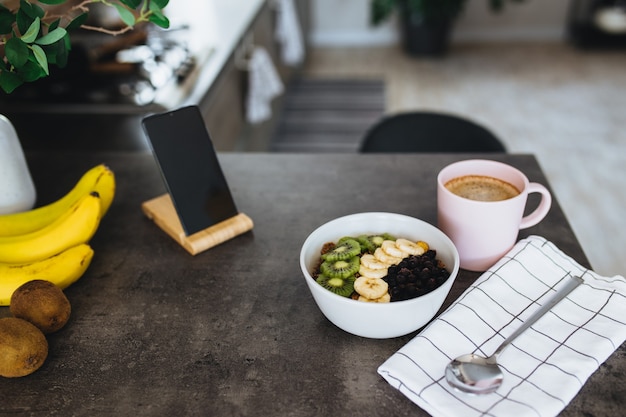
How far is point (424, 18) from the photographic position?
4.06 metres

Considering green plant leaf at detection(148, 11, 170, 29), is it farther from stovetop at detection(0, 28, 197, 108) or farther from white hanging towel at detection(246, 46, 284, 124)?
Result: white hanging towel at detection(246, 46, 284, 124)

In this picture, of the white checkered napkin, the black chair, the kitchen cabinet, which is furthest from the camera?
the kitchen cabinet

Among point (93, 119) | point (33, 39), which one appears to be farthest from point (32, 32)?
point (93, 119)

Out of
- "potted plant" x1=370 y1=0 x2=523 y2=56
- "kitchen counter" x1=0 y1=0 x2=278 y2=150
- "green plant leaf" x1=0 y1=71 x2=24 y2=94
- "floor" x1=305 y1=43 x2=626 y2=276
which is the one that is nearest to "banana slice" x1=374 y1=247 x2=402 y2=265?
"green plant leaf" x1=0 y1=71 x2=24 y2=94

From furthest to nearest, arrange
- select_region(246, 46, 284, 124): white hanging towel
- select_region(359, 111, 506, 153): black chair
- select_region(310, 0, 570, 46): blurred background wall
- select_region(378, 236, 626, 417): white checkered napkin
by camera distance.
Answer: select_region(310, 0, 570, 46): blurred background wall → select_region(246, 46, 284, 124): white hanging towel → select_region(359, 111, 506, 153): black chair → select_region(378, 236, 626, 417): white checkered napkin

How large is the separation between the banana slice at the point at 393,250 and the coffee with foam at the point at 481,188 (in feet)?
0.50

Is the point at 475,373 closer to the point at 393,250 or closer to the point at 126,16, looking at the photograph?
the point at 393,250

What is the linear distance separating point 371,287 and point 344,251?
8 centimetres

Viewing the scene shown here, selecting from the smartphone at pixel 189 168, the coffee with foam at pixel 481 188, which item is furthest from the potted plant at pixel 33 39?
the coffee with foam at pixel 481 188

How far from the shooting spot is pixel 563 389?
0.62 m

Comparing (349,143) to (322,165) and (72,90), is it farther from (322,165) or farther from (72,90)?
(322,165)

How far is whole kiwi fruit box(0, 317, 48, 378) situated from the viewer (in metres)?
0.67

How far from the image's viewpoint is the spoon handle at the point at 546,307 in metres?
0.68

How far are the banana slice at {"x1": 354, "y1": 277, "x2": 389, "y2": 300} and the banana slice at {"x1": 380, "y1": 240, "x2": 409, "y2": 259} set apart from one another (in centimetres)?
5
